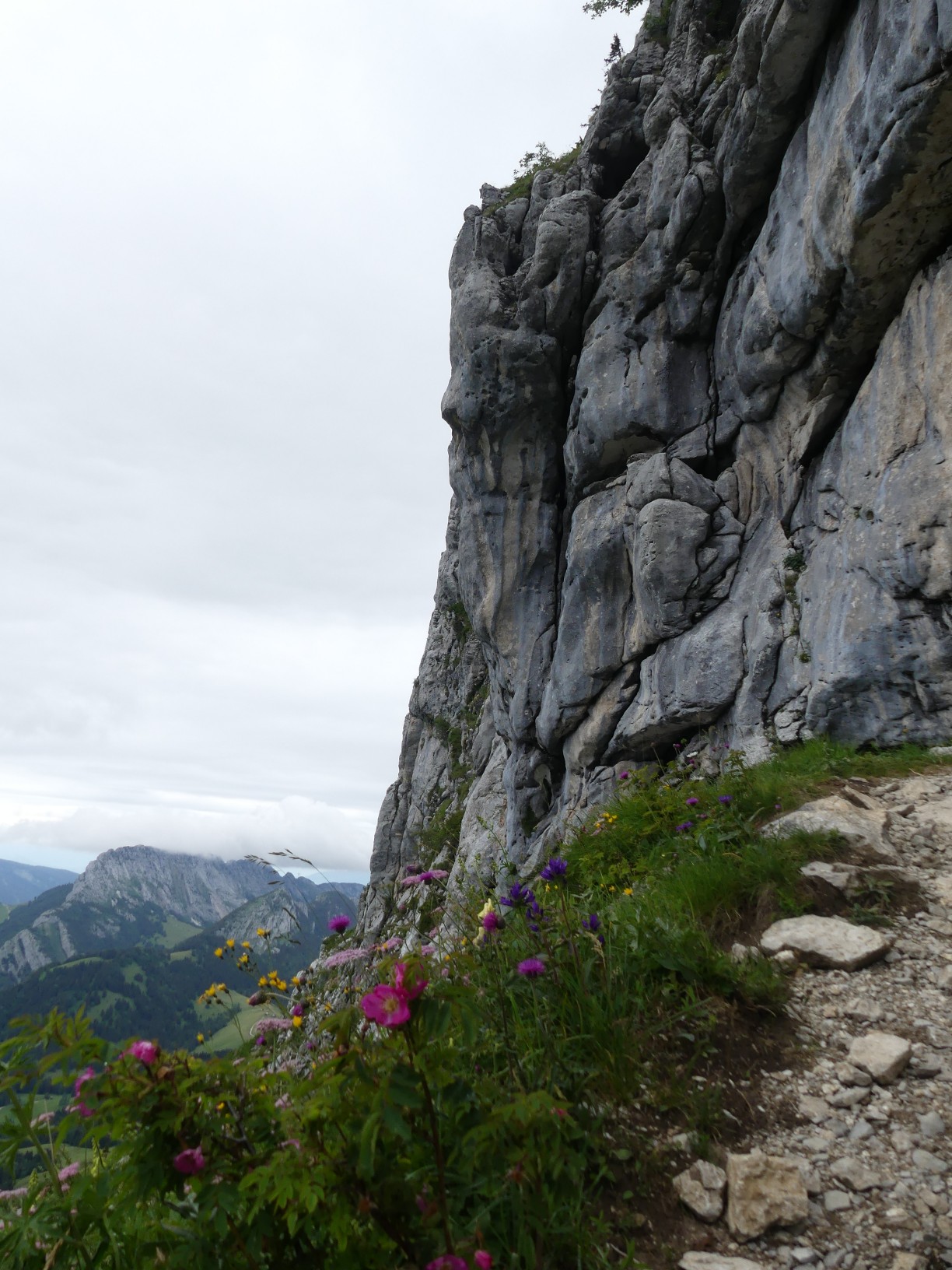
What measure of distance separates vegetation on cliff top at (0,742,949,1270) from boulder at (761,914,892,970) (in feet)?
1.59

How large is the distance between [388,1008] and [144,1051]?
2.92ft

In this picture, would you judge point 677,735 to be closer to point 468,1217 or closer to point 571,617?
point 571,617

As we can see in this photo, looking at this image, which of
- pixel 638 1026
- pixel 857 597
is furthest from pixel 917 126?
pixel 638 1026

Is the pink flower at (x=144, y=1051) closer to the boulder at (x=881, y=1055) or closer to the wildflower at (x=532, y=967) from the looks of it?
the wildflower at (x=532, y=967)

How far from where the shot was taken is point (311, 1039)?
378cm

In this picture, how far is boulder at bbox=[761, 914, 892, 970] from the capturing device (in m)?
4.55

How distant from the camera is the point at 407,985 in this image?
7.14ft

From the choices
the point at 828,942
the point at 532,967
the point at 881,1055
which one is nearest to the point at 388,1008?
the point at 532,967

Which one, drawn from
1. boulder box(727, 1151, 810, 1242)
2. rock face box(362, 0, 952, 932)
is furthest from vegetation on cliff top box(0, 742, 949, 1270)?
rock face box(362, 0, 952, 932)

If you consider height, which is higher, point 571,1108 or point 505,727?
point 505,727

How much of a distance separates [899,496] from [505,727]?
19.0 metres

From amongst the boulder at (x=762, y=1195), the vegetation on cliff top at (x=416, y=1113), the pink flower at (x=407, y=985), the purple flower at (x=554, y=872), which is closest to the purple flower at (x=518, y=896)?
the vegetation on cliff top at (x=416, y=1113)

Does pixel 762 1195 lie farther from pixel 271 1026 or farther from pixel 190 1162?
pixel 271 1026

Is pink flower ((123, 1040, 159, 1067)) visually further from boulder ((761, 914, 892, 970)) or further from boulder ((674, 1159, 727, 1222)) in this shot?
boulder ((761, 914, 892, 970))
